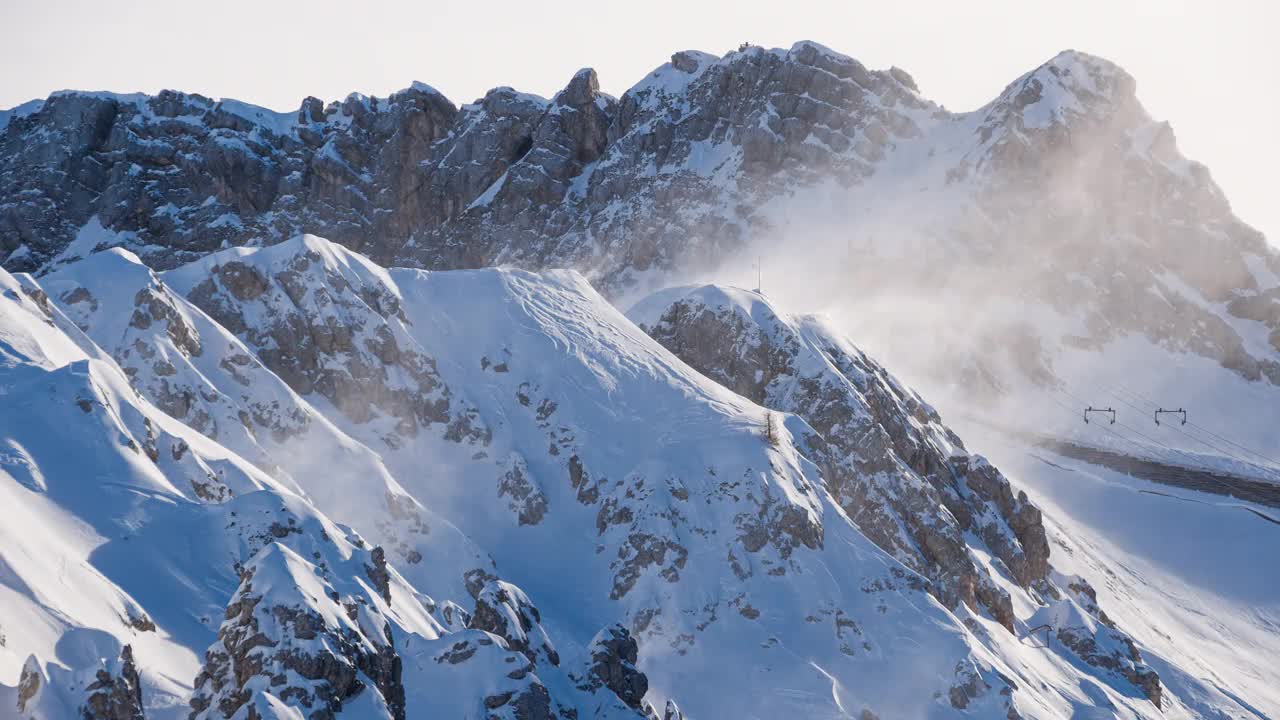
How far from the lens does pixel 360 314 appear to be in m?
95.6

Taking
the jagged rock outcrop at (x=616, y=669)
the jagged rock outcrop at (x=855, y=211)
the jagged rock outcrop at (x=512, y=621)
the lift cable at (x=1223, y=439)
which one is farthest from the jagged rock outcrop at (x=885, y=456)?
the lift cable at (x=1223, y=439)

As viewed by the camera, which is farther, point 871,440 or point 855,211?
point 855,211

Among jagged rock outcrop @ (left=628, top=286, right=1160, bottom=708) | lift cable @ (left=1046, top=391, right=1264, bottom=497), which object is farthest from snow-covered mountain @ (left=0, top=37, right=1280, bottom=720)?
lift cable @ (left=1046, top=391, right=1264, bottom=497)

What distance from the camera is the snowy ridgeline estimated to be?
41.9 meters

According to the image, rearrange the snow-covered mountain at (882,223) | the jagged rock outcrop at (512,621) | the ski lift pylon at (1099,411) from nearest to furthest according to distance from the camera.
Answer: the jagged rock outcrop at (512,621) → the ski lift pylon at (1099,411) → the snow-covered mountain at (882,223)

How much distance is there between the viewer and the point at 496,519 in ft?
284

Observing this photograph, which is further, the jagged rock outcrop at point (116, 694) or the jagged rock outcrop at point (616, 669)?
the jagged rock outcrop at point (616, 669)

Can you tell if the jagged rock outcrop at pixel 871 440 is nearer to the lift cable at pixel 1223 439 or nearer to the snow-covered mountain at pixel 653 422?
the snow-covered mountain at pixel 653 422

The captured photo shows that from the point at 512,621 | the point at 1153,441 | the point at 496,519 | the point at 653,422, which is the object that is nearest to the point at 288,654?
the point at 512,621

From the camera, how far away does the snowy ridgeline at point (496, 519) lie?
41.9 m


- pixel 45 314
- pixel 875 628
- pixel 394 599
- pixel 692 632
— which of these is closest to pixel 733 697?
pixel 692 632

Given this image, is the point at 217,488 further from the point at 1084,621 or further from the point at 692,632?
the point at 1084,621

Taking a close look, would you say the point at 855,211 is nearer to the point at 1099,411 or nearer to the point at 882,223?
the point at 882,223

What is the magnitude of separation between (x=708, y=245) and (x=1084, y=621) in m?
93.2
